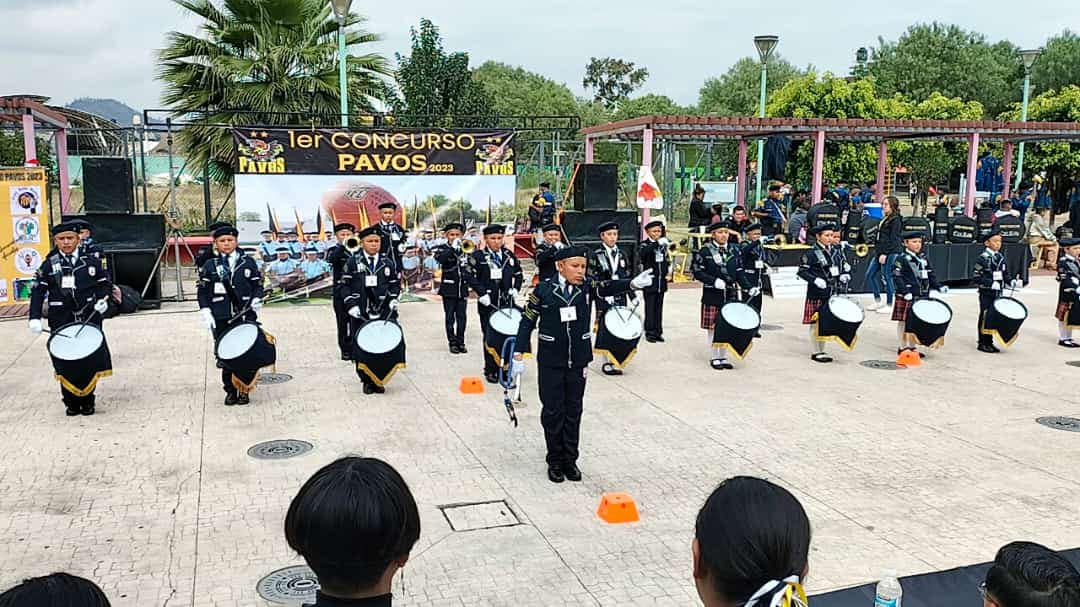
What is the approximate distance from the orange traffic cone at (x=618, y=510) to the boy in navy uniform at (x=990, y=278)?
308 inches

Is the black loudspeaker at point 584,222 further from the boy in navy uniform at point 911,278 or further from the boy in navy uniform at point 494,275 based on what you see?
the boy in navy uniform at point 911,278

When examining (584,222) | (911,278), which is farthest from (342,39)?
(911,278)

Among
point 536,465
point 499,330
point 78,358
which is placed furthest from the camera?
point 499,330

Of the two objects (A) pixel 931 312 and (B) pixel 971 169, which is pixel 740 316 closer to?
(A) pixel 931 312

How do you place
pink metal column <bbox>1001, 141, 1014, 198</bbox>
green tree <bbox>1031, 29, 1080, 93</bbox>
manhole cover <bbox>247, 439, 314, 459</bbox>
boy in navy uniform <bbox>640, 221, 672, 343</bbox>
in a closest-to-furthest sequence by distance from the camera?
manhole cover <bbox>247, 439, 314, 459</bbox>
boy in navy uniform <bbox>640, 221, 672, 343</bbox>
pink metal column <bbox>1001, 141, 1014, 198</bbox>
green tree <bbox>1031, 29, 1080, 93</bbox>

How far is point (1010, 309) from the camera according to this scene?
11.7 metres

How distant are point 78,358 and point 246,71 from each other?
11211 millimetres

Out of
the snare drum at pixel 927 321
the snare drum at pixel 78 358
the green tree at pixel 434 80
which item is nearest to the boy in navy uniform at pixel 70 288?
the snare drum at pixel 78 358

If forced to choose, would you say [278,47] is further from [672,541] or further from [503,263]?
[672,541]

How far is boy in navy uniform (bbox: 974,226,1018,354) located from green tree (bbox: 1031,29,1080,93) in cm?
3859

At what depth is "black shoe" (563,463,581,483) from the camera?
702 centimetres

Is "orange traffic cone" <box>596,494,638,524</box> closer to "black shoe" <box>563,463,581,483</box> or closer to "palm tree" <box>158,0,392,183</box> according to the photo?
"black shoe" <box>563,463,581,483</box>

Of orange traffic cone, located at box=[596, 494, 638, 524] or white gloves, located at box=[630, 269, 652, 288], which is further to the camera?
white gloves, located at box=[630, 269, 652, 288]

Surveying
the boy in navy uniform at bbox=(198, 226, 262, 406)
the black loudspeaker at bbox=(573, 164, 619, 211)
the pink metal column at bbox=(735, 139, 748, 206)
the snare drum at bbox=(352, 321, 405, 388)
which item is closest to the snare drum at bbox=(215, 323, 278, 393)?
the boy in navy uniform at bbox=(198, 226, 262, 406)
